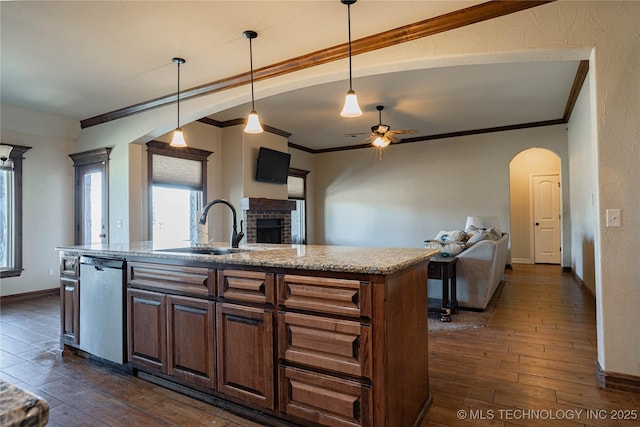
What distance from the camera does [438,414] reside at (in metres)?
2.06

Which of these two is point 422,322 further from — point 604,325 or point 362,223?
point 362,223

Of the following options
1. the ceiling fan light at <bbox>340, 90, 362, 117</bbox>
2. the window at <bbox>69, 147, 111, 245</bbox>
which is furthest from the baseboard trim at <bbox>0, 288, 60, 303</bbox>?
the ceiling fan light at <bbox>340, 90, 362, 117</bbox>

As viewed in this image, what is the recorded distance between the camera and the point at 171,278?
234 cm

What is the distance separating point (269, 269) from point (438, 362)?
1.69 meters

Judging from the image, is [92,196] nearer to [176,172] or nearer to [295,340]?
[176,172]

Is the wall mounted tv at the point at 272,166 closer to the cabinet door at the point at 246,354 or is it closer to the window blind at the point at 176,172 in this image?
the window blind at the point at 176,172

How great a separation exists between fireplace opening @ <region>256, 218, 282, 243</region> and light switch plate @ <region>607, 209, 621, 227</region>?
4948 millimetres

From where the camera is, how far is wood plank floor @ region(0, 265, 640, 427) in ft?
6.70

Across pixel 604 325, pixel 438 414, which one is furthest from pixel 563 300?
pixel 438 414

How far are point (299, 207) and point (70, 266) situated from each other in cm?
578

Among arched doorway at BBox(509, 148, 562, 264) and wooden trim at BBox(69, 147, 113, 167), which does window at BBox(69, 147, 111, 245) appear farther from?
arched doorway at BBox(509, 148, 562, 264)

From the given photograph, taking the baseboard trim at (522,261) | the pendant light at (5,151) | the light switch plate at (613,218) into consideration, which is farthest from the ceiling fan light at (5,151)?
the baseboard trim at (522,261)

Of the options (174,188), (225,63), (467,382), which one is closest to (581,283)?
(467,382)

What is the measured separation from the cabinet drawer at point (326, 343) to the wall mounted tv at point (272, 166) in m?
4.68
